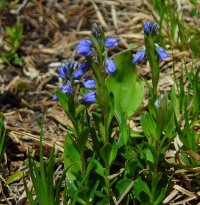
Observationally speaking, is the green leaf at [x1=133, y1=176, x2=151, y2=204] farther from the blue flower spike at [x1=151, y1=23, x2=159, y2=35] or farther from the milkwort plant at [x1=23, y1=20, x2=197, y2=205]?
the blue flower spike at [x1=151, y1=23, x2=159, y2=35]

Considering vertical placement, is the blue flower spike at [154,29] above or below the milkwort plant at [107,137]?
above

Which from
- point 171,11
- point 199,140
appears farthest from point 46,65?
point 199,140

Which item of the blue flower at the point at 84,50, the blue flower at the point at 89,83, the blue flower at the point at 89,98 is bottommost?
the blue flower at the point at 89,98

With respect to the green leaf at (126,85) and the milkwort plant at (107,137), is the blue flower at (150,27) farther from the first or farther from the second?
the green leaf at (126,85)

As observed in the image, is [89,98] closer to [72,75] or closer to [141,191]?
[72,75]

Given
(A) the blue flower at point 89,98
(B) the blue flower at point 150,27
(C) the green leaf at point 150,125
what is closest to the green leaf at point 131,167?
(C) the green leaf at point 150,125

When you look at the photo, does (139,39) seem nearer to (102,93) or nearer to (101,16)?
(101,16)
